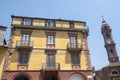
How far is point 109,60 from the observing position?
5997cm

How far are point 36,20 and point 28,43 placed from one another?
15.6 ft

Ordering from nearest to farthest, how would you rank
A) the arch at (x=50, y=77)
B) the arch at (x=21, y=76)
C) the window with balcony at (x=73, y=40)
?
1. the arch at (x=21, y=76)
2. the arch at (x=50, y=77)
3. the window with balcony at (x=73, y=40)

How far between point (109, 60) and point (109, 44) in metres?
6.57

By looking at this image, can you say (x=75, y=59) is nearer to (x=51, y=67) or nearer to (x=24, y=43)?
(x=51, y=67)

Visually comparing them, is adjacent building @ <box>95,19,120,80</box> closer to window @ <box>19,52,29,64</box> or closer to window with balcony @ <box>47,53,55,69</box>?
window with balcony @ <box>47,53,55,69</box>

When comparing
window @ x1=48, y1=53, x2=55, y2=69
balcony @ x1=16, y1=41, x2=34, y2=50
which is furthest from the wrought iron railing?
balcony @ x1=16, y1=41, x2=34, y2=50

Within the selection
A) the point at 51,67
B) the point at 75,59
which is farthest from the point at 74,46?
the point at 51,67

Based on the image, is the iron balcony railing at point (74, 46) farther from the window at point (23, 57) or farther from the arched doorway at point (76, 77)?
the window at point (23, 57)

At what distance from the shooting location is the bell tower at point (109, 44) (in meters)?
59.1

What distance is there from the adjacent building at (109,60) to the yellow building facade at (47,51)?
2806 cm

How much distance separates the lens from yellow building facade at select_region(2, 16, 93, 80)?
21.8m

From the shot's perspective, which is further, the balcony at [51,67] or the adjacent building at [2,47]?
the balcony at [51,67]

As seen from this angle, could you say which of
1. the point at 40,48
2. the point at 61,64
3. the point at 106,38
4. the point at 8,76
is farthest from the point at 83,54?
the point at 106,38

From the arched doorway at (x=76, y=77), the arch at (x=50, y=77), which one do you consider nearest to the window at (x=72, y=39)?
the arched doorway at (x=76, y=77)
